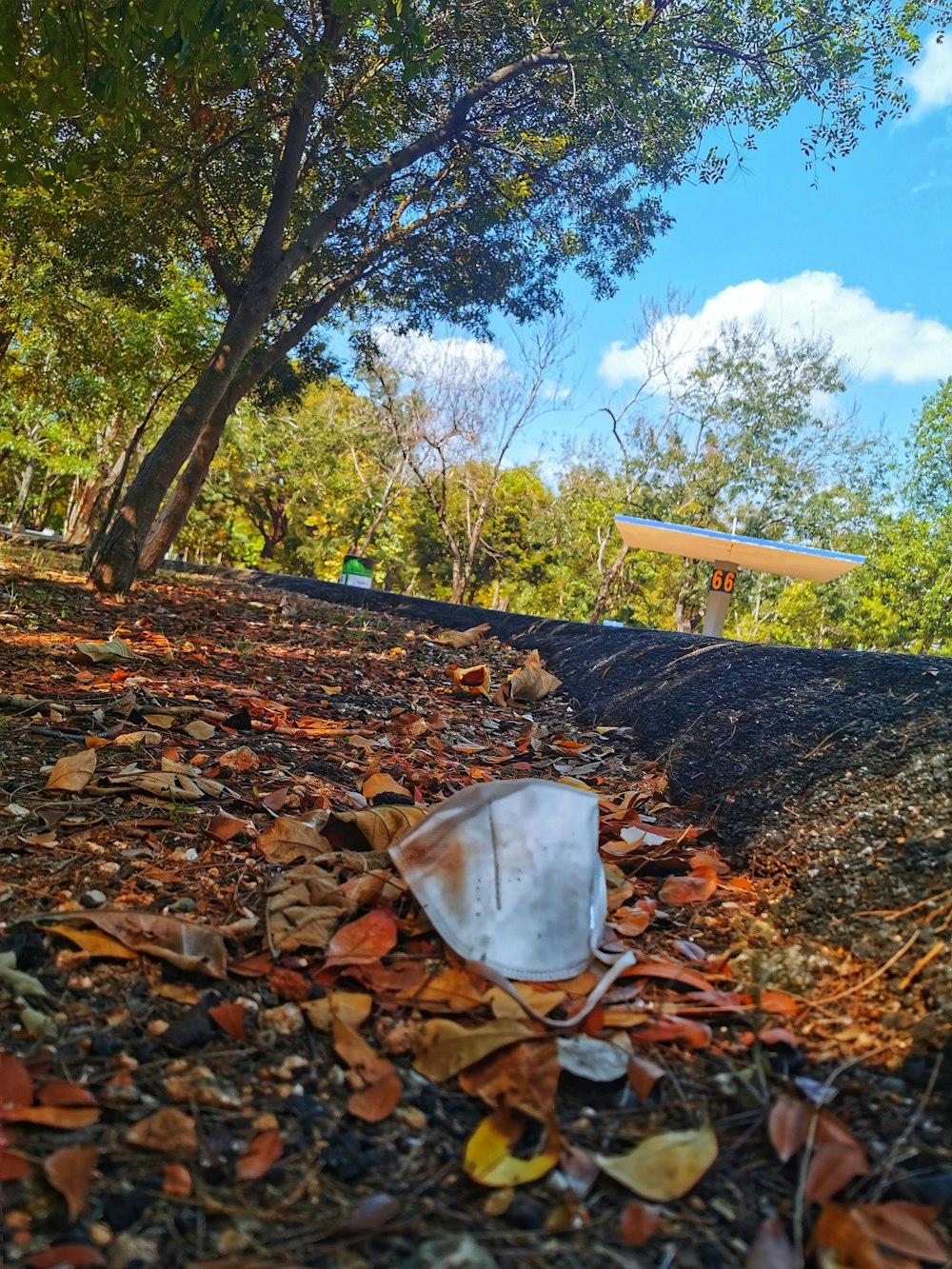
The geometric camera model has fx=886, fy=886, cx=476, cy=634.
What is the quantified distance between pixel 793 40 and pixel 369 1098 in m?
8.97

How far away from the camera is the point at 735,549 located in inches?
394

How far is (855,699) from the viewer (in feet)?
8.73

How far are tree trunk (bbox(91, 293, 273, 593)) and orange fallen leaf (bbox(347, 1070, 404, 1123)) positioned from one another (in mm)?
5951

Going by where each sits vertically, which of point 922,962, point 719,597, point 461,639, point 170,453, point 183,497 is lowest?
point 922,962

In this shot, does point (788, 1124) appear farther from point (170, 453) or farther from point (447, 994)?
point (170, 453)

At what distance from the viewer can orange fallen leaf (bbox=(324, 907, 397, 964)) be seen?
4.71ft

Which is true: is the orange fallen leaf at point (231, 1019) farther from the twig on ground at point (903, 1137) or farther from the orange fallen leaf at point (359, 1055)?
the twig on ground at point (903, 1137)

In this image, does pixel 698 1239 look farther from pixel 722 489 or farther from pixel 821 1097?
pixel 722 489

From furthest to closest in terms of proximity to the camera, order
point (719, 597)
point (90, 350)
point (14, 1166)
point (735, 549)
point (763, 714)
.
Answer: point (90, 350) → point (719, 597) → point (735, 549) → point (763, 714) → point (14, 1166)

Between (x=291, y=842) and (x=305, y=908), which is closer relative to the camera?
(x=305, y=908)

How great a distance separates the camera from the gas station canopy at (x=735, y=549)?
31.8ft

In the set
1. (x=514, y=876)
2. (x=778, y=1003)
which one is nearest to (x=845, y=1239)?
(x=778, y=1003)

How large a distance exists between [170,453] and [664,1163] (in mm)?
6513

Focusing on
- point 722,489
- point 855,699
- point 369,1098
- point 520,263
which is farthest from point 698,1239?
point 722,489
